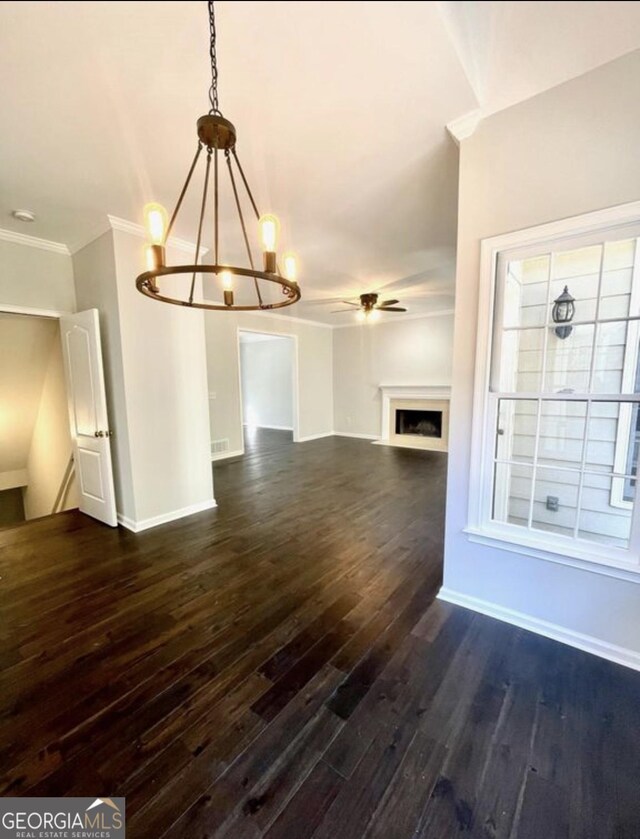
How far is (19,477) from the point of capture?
562 centimetres

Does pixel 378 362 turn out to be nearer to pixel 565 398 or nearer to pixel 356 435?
pixel 356 435

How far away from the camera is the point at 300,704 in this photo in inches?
58.1

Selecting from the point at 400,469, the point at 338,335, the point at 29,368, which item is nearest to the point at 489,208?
the point at 400,469

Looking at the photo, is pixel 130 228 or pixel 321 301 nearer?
pixel 130 228

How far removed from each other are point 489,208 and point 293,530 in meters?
2.77

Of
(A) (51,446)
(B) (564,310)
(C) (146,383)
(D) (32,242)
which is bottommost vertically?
(A) (51,446)

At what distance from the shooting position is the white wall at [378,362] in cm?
657

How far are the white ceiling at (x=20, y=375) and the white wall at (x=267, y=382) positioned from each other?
4809 millimetres

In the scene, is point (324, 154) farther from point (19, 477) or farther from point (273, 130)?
point (19, 477)

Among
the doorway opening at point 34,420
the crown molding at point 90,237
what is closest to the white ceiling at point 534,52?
the crown molding at point 90,237

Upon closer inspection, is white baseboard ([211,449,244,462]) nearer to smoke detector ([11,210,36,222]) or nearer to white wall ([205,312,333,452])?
white wall ([205,312,333,452])

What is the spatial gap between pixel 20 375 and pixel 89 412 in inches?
76.8

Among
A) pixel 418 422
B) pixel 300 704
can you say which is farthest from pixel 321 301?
pixel 300 704

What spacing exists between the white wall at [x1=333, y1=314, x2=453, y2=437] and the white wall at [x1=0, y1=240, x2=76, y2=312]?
538 centimetres
